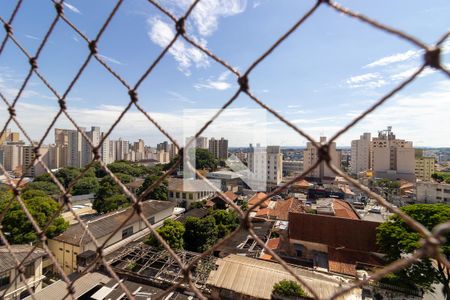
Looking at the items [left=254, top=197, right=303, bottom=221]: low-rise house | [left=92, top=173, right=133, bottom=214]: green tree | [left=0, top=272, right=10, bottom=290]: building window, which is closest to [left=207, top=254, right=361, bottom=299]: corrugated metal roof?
[left=0, top=272, right=10, bottom=290]: building window

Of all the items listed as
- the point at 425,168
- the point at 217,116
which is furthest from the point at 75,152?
the point at 425,168

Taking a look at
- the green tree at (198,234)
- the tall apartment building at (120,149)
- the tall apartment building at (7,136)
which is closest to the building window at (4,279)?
→ the tall apartment building at (7,136)

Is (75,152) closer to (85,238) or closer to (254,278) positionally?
(85,238)

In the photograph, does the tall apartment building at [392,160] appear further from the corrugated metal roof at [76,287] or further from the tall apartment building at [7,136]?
the tall apartment building at [7,136]

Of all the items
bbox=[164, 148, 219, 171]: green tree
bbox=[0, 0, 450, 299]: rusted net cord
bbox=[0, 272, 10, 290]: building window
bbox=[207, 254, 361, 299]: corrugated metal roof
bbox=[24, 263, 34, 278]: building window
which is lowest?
bbox=[24, 263, 34, 278]: building window

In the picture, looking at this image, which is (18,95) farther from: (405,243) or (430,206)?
(430,206)

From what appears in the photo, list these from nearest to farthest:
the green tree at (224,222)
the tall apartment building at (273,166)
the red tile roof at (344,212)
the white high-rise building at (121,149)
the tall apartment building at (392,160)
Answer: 1. the green tree at (224,222)
2. the red tile roof at (344,212)
3. the tall apartment building at (273,166)
4. the tall apartment building at (392,160)
5. the white high-rise building at (121,149)

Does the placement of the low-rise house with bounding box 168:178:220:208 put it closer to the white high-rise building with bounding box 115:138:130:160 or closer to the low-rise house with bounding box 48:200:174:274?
the low-rise house with bounding box 48:200:174:274
